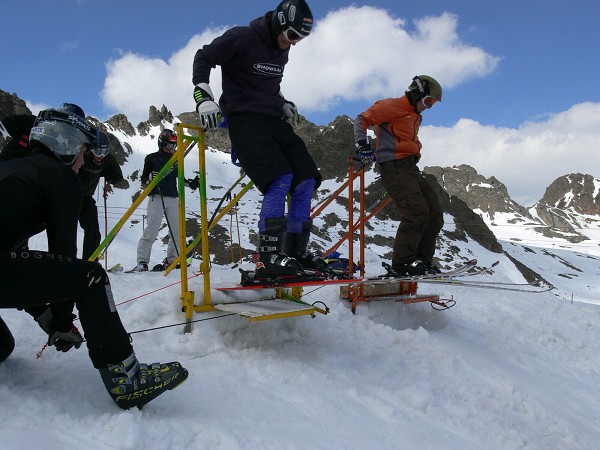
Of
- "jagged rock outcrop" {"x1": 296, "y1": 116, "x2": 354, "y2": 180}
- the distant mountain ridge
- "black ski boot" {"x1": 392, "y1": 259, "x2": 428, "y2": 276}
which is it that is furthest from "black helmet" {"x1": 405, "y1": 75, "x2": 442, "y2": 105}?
"jagged rock outcrop" {"x1": 296, "y1": 116, "x2": 354, "y2": 180}

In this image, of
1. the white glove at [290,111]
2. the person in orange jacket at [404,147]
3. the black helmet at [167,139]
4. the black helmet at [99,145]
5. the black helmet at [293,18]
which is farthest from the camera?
the black helmet at [167,139]

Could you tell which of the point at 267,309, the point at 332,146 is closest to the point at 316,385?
the point at 267,309

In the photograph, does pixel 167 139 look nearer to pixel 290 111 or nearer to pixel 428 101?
pixel 290 111

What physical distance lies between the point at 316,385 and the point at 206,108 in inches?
84.6

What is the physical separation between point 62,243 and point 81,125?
2.40 ft

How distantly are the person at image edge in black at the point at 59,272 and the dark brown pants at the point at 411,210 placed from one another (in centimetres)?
312

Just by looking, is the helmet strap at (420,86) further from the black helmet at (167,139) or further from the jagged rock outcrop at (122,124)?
the jagged rock outcrop at (122,124)

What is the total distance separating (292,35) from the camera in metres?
3.84

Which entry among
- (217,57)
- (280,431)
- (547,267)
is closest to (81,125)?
(217,57)

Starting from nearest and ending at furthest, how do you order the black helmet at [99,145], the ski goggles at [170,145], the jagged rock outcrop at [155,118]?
the black helmet at [99,145], the ski goggles at [170,145], the jagged rock outcrop at [155,118]

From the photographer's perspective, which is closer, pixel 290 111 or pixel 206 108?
pixel 206 108

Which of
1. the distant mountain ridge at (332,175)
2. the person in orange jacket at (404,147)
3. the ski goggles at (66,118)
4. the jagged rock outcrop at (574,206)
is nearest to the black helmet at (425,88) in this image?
the person in orange jacket at (404,147)

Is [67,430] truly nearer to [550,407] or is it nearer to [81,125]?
[81,125]

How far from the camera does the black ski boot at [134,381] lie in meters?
2.08
